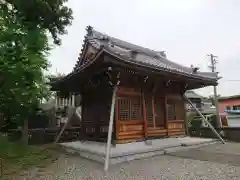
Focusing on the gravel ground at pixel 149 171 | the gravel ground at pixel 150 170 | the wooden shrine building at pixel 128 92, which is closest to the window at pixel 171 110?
the wooden shrine building at pixel 128 92

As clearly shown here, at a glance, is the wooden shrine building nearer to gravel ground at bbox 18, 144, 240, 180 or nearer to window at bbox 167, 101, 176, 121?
window at bbox 167, 101, 176, 121

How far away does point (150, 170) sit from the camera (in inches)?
251

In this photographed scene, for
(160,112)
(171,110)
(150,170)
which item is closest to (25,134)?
(160,112)

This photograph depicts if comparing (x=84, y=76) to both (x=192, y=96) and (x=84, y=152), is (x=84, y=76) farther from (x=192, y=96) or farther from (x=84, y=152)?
(x=192, y=96)

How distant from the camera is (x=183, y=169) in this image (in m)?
6.23

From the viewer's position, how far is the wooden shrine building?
Answer: 8391 mm

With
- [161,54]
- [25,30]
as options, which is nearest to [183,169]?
[25,30]

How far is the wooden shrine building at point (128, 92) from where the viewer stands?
8.39 m

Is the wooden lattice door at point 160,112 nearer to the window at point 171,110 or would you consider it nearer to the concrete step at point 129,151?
the window at point 171,110

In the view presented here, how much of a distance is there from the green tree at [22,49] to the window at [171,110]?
21.0 feet

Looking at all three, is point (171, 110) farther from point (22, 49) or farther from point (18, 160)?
point (22, 49)

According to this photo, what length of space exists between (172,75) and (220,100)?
21.9m

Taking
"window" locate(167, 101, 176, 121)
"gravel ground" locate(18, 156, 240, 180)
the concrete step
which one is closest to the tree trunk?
the concrete step

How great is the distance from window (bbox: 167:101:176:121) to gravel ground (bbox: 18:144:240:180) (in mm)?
3652
